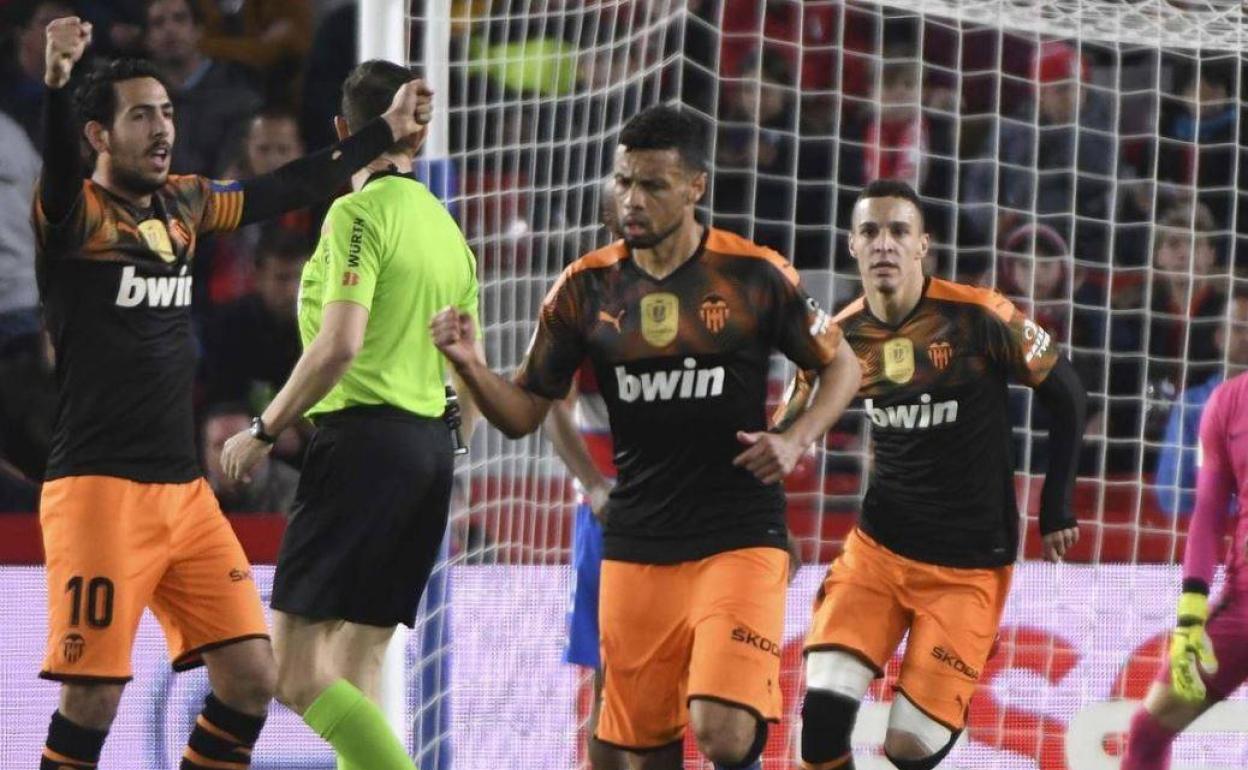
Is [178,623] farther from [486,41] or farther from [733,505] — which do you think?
[486,41]

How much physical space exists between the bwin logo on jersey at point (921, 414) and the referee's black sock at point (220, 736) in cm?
191

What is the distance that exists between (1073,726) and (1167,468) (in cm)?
131

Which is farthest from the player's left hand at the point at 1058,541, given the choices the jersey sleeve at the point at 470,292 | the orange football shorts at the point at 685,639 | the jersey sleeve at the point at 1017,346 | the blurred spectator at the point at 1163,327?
the blurred spectator at the point at 1163,327

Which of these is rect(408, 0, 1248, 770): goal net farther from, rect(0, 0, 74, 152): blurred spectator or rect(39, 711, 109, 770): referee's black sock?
rect(0, 0, 74, 152): blurred spectator

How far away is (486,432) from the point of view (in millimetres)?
6559

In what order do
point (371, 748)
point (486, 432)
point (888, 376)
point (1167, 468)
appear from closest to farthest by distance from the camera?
1. point (371, 748)
2. point (888, 376)
3. point (486, 432)
4. point (1167, 468)

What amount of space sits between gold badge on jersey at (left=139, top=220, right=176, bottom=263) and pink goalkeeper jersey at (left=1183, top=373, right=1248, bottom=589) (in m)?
2.75

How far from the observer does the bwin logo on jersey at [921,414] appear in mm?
5605

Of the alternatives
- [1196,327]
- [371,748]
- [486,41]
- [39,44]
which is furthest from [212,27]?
[371,748]

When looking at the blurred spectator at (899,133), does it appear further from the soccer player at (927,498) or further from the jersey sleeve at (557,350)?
the jersey sleeve at (557,350)

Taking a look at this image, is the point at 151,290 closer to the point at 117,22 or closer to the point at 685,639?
the point at 685,639

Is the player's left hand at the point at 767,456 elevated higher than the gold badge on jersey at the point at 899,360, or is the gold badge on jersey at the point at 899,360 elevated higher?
the gold badge on jersey at the point at 899,360

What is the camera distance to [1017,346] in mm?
5641

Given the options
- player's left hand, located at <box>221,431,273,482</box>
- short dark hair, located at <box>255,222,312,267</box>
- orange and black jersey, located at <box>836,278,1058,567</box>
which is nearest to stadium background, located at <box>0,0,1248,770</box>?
short dark hair, located at <box>255,222,312,267</box>
